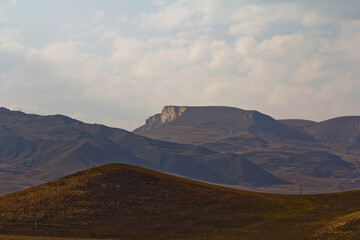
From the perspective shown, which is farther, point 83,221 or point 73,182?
point 73,182

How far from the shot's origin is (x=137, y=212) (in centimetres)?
9694

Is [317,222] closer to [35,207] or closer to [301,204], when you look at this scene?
[301,204]

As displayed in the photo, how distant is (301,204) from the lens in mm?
104875

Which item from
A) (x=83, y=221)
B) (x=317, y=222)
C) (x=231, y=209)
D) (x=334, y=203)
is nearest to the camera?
(x=317, y=222)

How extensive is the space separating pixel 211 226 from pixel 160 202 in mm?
16969

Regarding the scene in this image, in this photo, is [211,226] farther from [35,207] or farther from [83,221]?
[35,207]

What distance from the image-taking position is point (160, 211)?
97.3m

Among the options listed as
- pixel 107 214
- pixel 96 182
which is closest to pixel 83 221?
pixel 107 214

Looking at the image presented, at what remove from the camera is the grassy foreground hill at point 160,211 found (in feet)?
274

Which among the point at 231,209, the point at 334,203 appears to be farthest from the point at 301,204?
the point at 231,209

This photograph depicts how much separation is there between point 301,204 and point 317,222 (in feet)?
64.5

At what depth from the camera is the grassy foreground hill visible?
3285 inches

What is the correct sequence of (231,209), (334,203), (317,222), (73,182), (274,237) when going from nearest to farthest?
(274,237), (317,222), (231,209), (334,203), (73,182)

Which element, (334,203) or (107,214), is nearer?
(107,214)
